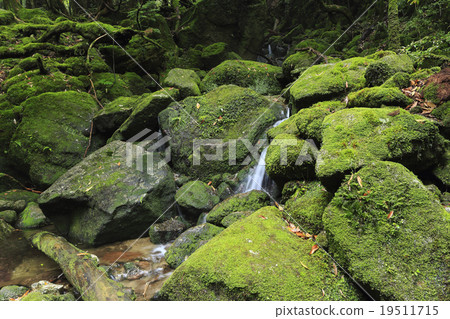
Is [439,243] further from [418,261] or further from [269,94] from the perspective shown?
[269,94]

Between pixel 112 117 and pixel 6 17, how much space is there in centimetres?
893

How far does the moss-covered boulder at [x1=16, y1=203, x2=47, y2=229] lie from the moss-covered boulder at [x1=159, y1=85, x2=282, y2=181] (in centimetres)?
355

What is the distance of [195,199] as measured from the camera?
5.88 meters

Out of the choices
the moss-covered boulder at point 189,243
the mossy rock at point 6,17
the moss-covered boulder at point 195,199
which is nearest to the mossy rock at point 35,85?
the mossy rock at point 6,17

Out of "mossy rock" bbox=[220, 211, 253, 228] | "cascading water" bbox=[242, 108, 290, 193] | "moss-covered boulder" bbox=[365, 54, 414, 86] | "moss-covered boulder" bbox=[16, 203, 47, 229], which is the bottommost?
"moss-covered boulder" bbox=[16, 203, 47, 229]

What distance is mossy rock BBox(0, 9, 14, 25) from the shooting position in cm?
1144

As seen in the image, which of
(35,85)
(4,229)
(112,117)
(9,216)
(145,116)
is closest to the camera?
(4,229)

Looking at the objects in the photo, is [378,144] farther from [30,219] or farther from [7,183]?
[7,183]

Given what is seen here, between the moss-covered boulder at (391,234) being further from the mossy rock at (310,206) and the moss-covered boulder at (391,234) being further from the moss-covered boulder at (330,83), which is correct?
the moss-covered boulder at (330,83)

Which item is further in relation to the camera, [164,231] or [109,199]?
[109,199]

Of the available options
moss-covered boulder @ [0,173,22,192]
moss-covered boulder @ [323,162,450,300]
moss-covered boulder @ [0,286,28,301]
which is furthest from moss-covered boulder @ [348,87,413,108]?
moss-covered boulder @ [0,173,22,192]

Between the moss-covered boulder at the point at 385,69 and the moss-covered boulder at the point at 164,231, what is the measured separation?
516cm

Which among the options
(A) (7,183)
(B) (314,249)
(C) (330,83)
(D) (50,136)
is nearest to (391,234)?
(B) (314,249)

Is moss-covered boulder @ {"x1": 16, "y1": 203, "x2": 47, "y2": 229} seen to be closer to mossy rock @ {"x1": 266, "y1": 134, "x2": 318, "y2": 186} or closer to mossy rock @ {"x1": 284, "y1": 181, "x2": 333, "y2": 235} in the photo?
mossy rock @ {"x1": 266, "y1": 134, "x2": 318, "y2": 186}
